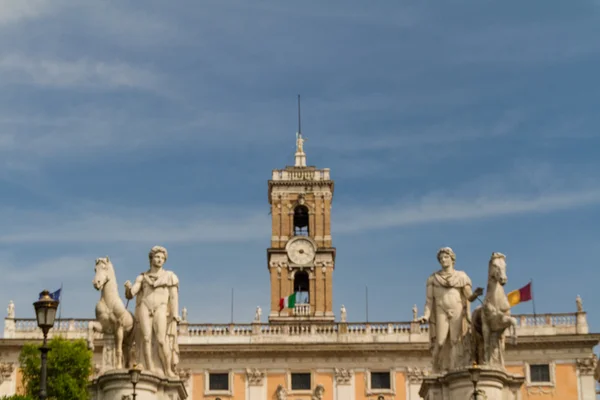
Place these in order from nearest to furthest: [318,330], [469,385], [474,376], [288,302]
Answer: [474,376], [469,385], [318,330], [288,302]

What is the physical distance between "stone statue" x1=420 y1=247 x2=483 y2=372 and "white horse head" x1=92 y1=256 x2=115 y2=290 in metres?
8.80

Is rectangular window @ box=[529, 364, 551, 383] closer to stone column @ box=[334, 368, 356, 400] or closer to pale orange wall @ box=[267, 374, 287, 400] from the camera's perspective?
stone column @ box=[334, 368, 356, 400]

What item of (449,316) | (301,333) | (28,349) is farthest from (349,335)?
(449,316)

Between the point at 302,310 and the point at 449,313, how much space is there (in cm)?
6052

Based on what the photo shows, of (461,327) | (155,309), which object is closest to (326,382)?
(461,327)

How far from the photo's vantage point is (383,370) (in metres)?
85.4

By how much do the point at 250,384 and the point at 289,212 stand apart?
56.1ft

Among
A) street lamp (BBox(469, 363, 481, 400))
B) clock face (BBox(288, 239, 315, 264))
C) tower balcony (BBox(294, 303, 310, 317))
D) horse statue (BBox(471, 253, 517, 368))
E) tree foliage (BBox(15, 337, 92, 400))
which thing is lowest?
street lamp (BBox(469, 363, 481, 400))

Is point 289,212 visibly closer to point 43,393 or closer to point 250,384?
point 250,384

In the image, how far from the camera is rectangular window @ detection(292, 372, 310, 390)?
85500mm

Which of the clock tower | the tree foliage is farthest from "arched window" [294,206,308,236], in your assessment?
the tree foliage

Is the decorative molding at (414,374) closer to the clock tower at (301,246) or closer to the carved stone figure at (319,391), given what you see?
the carved stone figure at (319,391)

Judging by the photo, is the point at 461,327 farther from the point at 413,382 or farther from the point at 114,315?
Answer: the point at 413,382

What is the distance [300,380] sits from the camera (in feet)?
282
